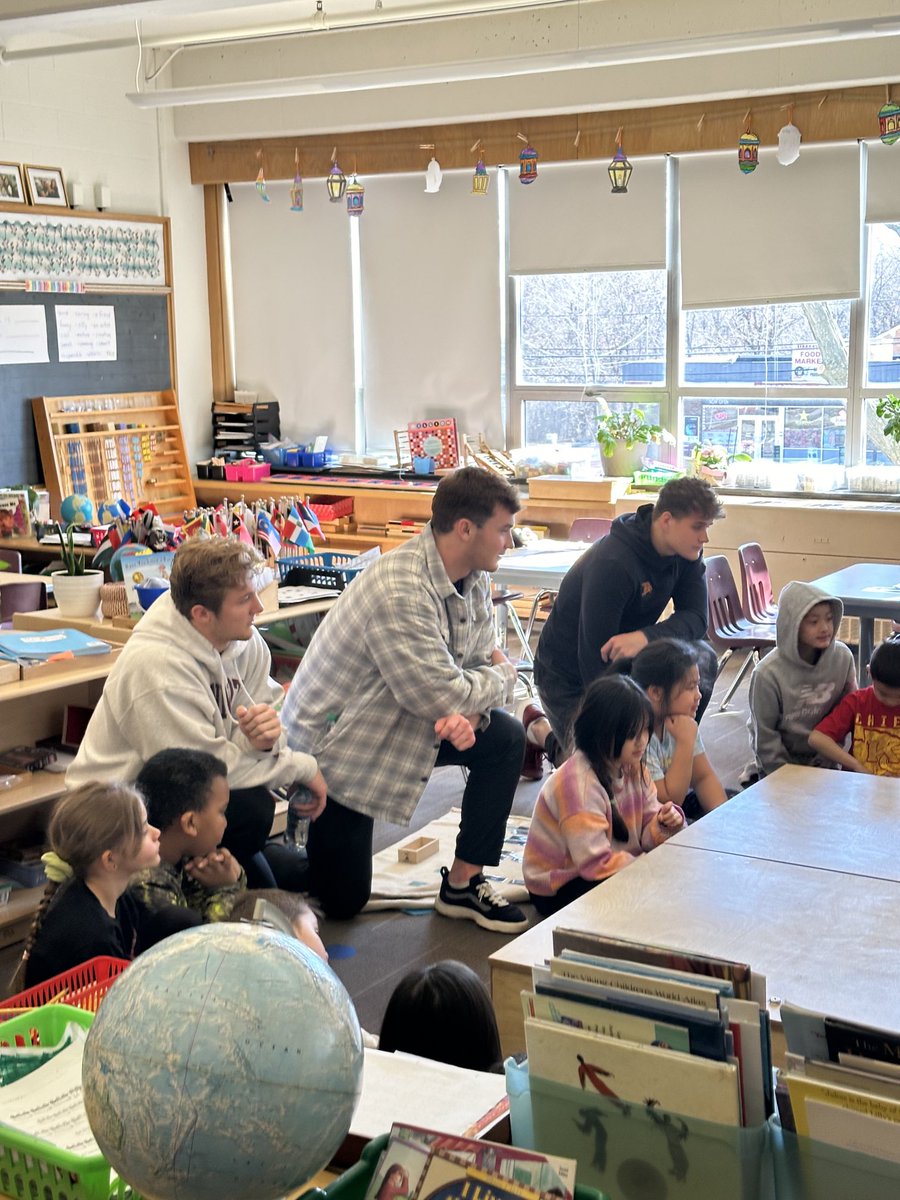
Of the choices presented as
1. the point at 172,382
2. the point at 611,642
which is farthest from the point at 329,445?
the point at 611,642

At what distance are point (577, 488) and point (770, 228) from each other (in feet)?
6.02

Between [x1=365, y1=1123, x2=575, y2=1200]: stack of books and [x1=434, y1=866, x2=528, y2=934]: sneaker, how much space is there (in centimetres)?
266

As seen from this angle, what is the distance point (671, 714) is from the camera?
3.80 metres

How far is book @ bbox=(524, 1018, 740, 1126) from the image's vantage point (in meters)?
1.36

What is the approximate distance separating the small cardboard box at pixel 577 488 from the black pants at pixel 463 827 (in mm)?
3846

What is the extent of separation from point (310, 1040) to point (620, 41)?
721cm

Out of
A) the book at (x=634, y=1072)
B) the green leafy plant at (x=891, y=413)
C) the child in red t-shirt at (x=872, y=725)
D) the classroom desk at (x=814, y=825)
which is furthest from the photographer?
the green leafy plant at (x=891, y=413)

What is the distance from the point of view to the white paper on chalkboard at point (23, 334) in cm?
788

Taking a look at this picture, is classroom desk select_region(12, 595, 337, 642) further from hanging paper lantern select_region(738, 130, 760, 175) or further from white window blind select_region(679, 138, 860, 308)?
white window blind select_region(679, 138, 860, 308)

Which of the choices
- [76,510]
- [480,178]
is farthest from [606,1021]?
[480,178]

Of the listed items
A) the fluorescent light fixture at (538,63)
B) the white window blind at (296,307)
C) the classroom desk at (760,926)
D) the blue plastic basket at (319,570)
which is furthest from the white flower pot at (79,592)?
the white window blind at (296,307)

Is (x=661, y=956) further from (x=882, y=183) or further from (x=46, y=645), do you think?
(x=882, y=183)

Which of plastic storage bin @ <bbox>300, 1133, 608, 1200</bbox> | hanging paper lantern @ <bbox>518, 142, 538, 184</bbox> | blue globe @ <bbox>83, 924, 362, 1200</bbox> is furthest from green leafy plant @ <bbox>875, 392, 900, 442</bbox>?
blue globe @ <bbox>83, 924, 362, 1200</bbox>

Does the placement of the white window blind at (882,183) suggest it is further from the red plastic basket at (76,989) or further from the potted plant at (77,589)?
the red plastic basket at (76,989)
